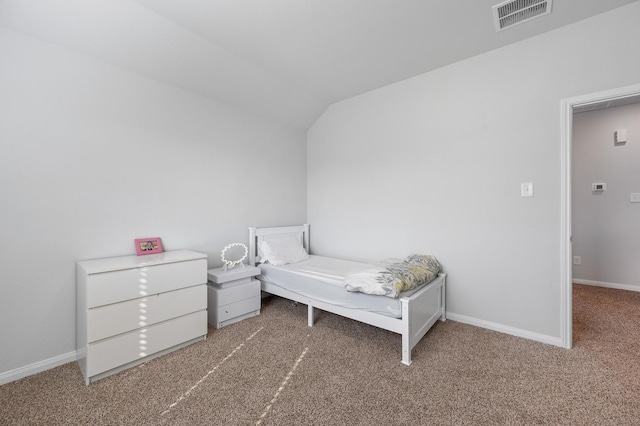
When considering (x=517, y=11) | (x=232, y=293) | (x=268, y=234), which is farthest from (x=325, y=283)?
(x=517, y=11)

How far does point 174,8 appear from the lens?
1922 mm

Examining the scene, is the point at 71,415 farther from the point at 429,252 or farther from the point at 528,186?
the point at 528,186

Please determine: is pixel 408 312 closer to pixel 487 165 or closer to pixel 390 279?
pixel 390 279

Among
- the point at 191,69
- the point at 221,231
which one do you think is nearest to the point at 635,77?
the point at 191,69

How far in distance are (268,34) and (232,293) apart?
7.80 ft

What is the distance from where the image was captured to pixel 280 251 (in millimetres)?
3277

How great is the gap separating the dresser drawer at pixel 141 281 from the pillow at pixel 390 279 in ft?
4.31

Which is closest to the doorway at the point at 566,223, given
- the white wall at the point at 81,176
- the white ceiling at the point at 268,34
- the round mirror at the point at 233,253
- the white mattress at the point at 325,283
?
the white ceiling at the point at 268,34

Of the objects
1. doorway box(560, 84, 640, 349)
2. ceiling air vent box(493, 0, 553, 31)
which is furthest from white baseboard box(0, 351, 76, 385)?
ceiling air vent box(493, 0, 553, 31)

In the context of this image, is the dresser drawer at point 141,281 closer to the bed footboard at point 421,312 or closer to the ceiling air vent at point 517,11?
the bed footboard at point 421,312

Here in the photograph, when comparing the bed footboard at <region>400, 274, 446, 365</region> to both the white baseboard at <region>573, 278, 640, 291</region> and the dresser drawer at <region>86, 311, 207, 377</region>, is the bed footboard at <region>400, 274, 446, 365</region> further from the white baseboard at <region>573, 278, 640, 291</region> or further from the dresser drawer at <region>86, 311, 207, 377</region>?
the white baseboard at <region>573, 278, 640, 291</region>

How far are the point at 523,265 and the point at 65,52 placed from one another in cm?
413

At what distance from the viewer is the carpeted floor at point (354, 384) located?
1488 millimetres

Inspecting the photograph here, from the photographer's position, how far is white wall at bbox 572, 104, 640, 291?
348 centimetres
